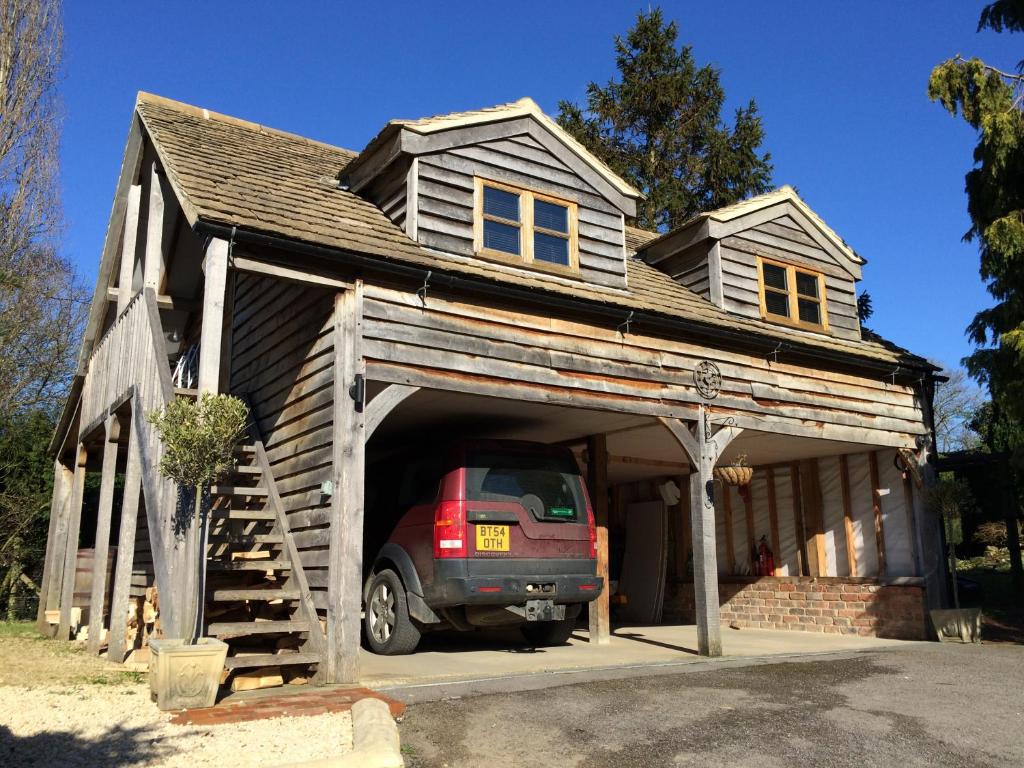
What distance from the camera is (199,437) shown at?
6.08m

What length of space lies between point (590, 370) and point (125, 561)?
5.27m

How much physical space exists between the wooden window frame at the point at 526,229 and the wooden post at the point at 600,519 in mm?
2451

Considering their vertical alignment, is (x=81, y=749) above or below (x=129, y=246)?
below

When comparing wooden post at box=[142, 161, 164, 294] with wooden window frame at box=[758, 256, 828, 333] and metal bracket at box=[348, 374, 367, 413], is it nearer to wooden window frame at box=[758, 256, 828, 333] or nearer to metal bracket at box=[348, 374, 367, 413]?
metal bracket at box=[348, 374, 367, 413]

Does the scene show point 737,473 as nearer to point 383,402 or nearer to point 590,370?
point 590,370

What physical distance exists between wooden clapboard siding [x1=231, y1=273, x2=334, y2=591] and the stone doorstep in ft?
4.44

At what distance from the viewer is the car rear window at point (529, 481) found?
7.98m

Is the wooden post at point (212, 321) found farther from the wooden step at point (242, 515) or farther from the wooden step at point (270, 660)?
the wooden step at point (270, 660)

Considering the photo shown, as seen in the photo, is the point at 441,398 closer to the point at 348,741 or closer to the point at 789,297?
the point at 348,741

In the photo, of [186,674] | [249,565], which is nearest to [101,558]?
[249,565]

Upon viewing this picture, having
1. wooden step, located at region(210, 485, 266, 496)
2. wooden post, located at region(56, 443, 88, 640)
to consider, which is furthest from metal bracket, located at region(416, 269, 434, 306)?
wooden post, located at region(56, 443, 88, 640)

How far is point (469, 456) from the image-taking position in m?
8.01

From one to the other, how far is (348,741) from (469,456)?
3.67 meters

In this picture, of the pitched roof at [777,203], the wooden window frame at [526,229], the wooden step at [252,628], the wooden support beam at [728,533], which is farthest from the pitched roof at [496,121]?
the wooden support beam at [728,533]
